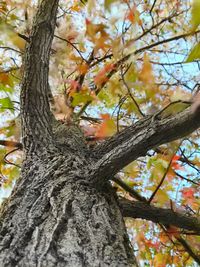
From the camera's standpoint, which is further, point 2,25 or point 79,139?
point 79,139

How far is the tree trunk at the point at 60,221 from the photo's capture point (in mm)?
1151

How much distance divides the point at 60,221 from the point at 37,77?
1.10 meters

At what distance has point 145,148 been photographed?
165 cm

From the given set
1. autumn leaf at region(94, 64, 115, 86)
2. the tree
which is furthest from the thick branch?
autumn leaf at region(94, 64, 115, 86)

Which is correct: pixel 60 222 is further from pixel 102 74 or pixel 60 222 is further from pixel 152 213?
pixel 102 74

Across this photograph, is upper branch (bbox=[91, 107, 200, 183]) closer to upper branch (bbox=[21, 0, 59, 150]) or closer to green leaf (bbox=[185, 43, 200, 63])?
green leaf (bbox=[185, 43, 200, 63])

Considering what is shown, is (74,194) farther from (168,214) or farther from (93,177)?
(168,214)

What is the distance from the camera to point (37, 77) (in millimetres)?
2176

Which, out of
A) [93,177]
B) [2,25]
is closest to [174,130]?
[93,177]

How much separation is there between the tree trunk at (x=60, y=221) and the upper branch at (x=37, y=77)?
26 cm

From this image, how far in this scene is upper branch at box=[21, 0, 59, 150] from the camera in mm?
2156

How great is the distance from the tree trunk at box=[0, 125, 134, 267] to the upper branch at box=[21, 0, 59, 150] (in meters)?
0.26

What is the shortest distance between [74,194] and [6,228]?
13.6 inches

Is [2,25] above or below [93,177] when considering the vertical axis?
above
